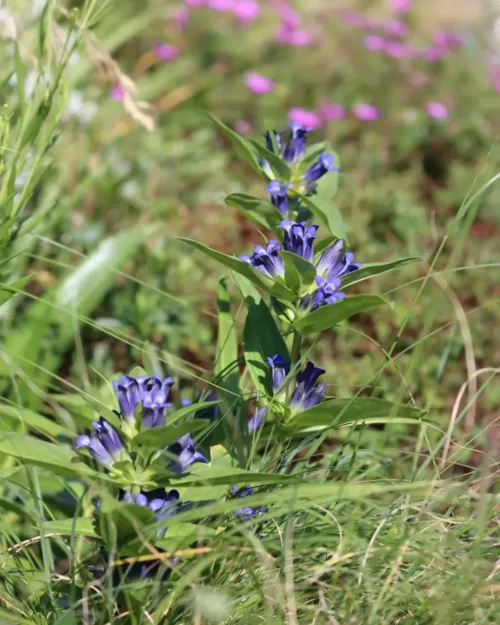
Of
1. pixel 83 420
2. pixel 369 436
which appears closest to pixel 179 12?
pixel 369 436

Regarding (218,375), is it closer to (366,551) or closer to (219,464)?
(219,464)

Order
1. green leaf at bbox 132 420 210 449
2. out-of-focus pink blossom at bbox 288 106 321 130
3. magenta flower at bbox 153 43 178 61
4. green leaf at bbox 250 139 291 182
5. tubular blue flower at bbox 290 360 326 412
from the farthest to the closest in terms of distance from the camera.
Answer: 1. magenta flower at bbox 153 43 178 61
2. out-of-focus pink blossom at bbox 288 106 321 130
3. green leaf at bbox 250 139 291 182
4. tubular blue flower at bbox 290 360 326 412
5. green leaf at bbox 132 420 210 449

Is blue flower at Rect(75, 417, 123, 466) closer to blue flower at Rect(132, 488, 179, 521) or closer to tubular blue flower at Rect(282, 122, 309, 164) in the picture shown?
blue flower at Rect(132, 488, 179, 521)

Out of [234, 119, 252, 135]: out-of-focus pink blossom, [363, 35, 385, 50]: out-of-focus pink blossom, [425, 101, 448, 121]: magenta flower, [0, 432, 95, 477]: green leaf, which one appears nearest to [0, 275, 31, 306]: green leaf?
[0, 432, 95, 477]: green leaf

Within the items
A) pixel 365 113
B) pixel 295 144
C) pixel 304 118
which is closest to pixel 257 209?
pixel 295 144

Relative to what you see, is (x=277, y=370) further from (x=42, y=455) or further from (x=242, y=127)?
(x=242, y=127)

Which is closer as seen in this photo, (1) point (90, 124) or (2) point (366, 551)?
(2) point (366, 551)

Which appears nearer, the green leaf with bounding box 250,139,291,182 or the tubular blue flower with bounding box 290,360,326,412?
the tubular blue flower with bounding box 290,360,326,412
